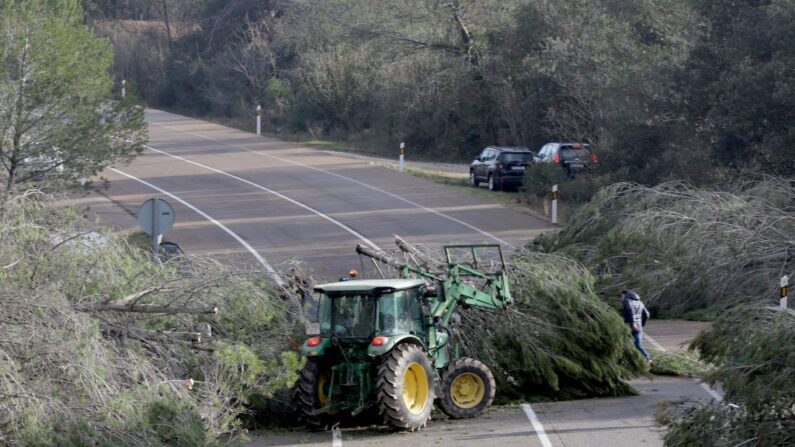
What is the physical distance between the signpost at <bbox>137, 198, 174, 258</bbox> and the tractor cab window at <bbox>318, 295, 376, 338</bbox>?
4335mm

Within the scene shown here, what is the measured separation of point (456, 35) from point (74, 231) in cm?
3810

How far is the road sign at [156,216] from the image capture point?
1811 cm

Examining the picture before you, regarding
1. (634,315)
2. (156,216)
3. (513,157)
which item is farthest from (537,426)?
(513,157)

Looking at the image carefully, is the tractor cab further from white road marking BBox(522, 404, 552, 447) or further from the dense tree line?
the dense tree line

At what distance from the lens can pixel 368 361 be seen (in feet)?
48.0

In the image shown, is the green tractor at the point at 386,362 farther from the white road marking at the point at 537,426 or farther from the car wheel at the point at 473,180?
the car wheel at the point at 473,180

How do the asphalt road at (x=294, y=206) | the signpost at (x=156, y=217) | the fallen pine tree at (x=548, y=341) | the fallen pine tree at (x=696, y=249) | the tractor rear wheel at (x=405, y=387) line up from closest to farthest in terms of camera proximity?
1. the tractor rear wheel at (x=405, y=387)
2. the fallen pine tree at (x=548, y=341)
3. the signpost at (x=156, y=217)
4. the fallen pine tree at (x=696, y=249)
5. the asphalt road at (x=294, y=206)

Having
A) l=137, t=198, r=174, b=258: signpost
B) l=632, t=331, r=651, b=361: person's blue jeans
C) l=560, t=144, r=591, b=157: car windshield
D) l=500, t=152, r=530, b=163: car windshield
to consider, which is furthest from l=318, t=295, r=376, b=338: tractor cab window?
l=560, t=144, r=591, b=157: car windshield

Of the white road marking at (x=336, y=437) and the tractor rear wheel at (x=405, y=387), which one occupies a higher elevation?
the tractor rear wheel at (x=405, y=387)

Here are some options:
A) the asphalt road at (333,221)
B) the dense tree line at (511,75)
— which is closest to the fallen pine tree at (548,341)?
the asphalt road at (333,221)

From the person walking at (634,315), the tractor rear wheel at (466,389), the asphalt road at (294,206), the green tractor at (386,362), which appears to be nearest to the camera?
the green tractor at (386,362)

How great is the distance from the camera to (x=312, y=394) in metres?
14.6

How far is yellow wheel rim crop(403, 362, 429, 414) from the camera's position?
1470cm

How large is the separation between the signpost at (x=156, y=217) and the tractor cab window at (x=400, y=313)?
5018 millimetres
